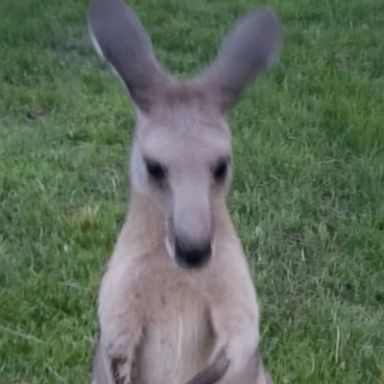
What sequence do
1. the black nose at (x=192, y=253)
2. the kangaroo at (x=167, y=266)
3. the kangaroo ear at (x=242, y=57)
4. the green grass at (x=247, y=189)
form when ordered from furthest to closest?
the green grass at (x=247, y=189)
the kangaroo ear at (x=242, y=57)
the kangaroo at (x=167, y=266)
the black nose at (x=192, y=253)

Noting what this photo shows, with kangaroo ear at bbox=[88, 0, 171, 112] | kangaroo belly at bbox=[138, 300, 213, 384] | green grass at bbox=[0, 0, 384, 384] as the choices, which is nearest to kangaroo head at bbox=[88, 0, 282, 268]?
kangaroo ear at bbox=[88, 0, 171, 112]

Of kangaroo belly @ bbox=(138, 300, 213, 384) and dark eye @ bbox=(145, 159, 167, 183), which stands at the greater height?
dark eye @ bbox=(145, 159, 167, 183)

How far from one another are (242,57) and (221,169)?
1.34 ft

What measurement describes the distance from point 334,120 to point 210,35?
1518 millimetres

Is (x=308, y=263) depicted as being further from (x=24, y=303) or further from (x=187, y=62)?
(x=187, y=62)

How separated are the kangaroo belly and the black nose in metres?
0.34

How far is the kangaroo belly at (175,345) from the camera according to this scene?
383cm

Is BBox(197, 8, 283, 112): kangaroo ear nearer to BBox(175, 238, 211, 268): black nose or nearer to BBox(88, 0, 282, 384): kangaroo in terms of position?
BBox(88, 0, 282, 384): kangaroo

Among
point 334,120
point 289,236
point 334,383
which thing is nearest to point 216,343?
point 334,383

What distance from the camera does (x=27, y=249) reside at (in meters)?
5.71

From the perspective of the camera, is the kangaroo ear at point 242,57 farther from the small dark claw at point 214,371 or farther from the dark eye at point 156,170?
the small dark claw at point 214,371

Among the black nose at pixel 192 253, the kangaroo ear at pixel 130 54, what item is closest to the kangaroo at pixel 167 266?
the kangaroo ear at pixel 130 54

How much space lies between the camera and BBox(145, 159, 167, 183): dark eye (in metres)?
3.62

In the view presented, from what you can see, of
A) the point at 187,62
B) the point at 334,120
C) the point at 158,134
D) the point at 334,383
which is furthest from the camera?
the point at 187,62
